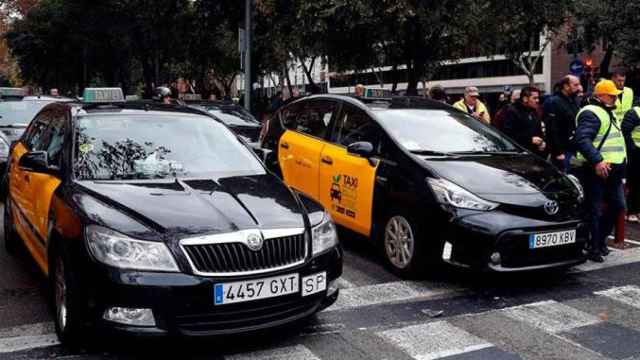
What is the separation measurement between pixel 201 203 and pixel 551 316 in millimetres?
2782

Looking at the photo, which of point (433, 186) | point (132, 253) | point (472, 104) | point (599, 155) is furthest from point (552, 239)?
point (472, 104)

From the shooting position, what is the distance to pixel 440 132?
7.17 meters

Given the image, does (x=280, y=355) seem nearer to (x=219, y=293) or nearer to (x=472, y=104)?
(x=219, y=293)

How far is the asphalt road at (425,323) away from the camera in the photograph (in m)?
4.69

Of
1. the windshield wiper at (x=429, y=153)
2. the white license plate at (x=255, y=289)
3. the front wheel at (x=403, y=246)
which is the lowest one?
the front wheel at (x=403, y=246)

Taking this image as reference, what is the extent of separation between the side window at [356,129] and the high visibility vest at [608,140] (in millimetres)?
2088

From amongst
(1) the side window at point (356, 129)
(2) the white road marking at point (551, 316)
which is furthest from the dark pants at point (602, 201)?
(1) the side window at point (356, 129)

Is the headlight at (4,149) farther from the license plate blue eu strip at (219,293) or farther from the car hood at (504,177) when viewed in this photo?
the license plate blue eu strip at (219,293)

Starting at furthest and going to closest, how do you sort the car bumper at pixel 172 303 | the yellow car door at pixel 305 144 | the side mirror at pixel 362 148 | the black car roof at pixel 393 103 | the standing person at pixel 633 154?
1. the standing person at pixel 633 154
2. the yellow car door at pixel 305 144
3. the black car roof at pixel 393 103
4. the side mirror at pixel 362 148
5. the car bumper at pixel 172 303

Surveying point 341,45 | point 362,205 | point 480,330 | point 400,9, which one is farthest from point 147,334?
point 341,45

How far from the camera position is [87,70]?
4150 centimetres

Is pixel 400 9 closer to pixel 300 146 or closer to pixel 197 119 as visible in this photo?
pixel 300 146

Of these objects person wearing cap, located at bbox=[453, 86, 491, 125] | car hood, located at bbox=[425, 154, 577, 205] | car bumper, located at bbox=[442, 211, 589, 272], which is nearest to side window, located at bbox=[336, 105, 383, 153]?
car hood, located at bbox=[425, 154, 577, 205]

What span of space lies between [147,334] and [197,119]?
235 centimetres
